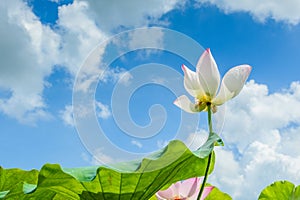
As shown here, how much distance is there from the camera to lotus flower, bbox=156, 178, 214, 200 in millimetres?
1187

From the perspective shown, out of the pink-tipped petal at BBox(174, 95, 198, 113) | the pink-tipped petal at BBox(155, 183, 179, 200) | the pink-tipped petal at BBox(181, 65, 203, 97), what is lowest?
the pink-tipped petal at BBox(155, 183, 179, 200)

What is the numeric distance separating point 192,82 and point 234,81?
0.12 m

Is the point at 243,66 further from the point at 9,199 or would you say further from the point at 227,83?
the point at 9,199

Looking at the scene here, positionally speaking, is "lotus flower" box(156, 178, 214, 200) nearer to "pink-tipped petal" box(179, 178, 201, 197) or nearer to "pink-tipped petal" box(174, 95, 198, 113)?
"pink-tipped petal" box(179, 178, 201, 197)

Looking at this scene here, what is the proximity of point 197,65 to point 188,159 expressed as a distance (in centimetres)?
29

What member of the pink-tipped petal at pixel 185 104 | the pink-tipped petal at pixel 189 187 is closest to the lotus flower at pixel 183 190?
the pink-tipped petal at pixel 189 187

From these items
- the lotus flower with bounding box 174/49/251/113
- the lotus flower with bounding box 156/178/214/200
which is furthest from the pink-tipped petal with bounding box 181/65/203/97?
the lotus flower with bounding box 156/178/214/200

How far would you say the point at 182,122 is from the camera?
1212 millimetres

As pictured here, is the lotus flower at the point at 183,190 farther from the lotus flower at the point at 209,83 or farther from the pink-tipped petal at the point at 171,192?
the lotus flower at the point at 209,83

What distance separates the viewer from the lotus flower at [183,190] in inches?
46.7

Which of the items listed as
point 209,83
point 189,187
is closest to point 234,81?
point 209,83

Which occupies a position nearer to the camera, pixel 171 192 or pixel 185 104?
pixel 171 192

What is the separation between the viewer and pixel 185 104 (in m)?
1.31

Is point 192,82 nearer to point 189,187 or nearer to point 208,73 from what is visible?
point 208,73
